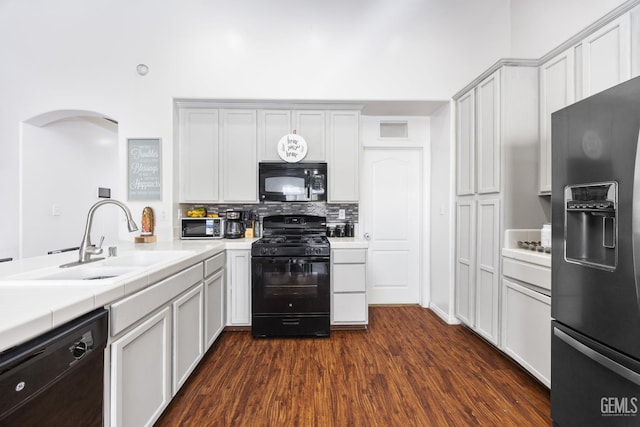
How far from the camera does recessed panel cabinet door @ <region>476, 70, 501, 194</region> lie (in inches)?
93.4

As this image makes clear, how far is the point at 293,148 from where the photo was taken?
A: 3.19 m

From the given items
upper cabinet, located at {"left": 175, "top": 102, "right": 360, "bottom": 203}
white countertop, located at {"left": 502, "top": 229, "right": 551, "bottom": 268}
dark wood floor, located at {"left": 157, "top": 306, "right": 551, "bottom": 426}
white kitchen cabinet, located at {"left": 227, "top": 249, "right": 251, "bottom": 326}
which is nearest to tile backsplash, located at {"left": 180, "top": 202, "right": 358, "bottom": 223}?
upper cabinet, located at {"left": 175, "top": 102, "right": 360, "bottom": 203}

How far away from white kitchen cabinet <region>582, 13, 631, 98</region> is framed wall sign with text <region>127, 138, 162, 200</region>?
374cm

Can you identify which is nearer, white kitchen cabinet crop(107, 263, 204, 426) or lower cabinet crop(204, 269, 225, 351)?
white kitchen cabinet crop(107, 263, 204, 426)

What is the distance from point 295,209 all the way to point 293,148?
740 mm

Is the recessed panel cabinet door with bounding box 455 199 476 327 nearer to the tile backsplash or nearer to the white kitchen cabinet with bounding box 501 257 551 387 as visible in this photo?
the white kitchen cabinet with bounding box 501 257 551 387

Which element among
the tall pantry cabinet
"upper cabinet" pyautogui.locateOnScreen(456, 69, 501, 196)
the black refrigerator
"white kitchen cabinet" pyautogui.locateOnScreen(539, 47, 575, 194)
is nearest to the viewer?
the black refrigerator

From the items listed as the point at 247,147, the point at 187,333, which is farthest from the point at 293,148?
the point at 187,333

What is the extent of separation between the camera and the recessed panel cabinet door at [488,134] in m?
2.37

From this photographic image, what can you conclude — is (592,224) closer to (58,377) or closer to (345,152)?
(58,377)

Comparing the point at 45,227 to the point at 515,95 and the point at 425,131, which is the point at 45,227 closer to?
the point at 425,131

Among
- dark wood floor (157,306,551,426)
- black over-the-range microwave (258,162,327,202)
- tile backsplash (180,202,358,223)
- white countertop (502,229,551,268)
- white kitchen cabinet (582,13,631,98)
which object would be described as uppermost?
white kitchen cabinet (582,13,631,98)

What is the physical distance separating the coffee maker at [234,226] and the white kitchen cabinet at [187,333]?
1.01 meters

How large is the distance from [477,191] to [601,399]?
178 cm
